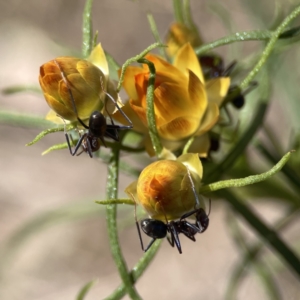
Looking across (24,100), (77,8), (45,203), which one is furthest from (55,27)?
(45,203)

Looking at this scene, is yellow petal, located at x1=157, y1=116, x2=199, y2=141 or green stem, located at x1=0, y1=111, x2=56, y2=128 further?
green stem, located at x1=0, y1=111, x2=56, y2=128

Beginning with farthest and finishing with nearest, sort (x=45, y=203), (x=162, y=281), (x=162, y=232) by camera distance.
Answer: (x=45, y=203)
(x=162, y=281)
(x=162, y=232)

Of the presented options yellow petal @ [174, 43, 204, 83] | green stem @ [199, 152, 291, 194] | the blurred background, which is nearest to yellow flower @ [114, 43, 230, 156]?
yellow petal @ [174, 43, 204, 83]

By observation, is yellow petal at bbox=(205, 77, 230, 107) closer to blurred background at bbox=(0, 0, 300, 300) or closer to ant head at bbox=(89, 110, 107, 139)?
ant head at bbox=(89, 110, 107, 139)

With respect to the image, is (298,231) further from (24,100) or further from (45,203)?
(24,100)

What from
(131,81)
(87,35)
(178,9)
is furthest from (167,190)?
(178,9)

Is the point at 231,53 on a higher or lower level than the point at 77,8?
higher

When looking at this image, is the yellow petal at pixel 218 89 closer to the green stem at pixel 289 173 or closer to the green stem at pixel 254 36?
the green stem at pixel 254 36
